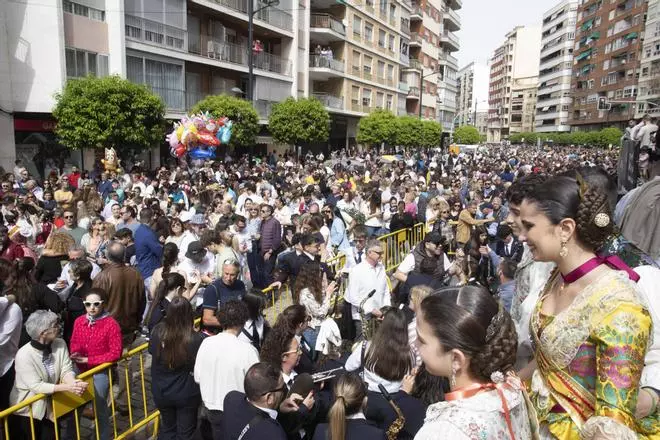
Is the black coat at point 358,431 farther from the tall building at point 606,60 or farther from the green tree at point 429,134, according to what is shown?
the tall building at point 606,60

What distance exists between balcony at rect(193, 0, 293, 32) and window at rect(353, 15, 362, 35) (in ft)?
29.9

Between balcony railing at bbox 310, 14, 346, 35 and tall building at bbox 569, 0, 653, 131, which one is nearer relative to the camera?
balcony railing at bbox 310, 14, 346, 35

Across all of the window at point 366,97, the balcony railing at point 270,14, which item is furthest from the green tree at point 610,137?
the balcony railing at point 270,14

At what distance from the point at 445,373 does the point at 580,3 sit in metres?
102

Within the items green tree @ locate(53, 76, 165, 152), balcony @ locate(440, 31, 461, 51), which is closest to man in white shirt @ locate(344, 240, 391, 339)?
green tree @ locate(53, 76, 165, 152)

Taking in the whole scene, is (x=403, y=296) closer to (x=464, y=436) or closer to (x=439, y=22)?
(x=464, y=436)

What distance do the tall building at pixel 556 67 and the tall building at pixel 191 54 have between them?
61.6m

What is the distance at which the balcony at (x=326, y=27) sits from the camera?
36.7m

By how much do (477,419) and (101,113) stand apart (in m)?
18.7

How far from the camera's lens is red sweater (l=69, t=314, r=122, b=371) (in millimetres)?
4676

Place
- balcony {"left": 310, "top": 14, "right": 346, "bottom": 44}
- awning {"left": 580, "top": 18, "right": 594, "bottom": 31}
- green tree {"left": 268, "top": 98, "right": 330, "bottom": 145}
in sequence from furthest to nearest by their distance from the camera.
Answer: awning {"left": 580, "top": 18, "right": 594, "bottom": 31} < balcony {"left": 310, "top": 14, "right": 346, "bottom": 44} < green tree {"left": 268, "top": 98, "right": 330, "bottom": 145}

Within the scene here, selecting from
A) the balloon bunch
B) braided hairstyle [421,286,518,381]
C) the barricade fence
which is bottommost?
the barricade fence

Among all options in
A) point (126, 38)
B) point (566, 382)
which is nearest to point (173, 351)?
point (566, 382)

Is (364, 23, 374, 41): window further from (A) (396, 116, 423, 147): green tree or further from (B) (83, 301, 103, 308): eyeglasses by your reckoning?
(B) (83, 301, 103, 308): eyeglasses
